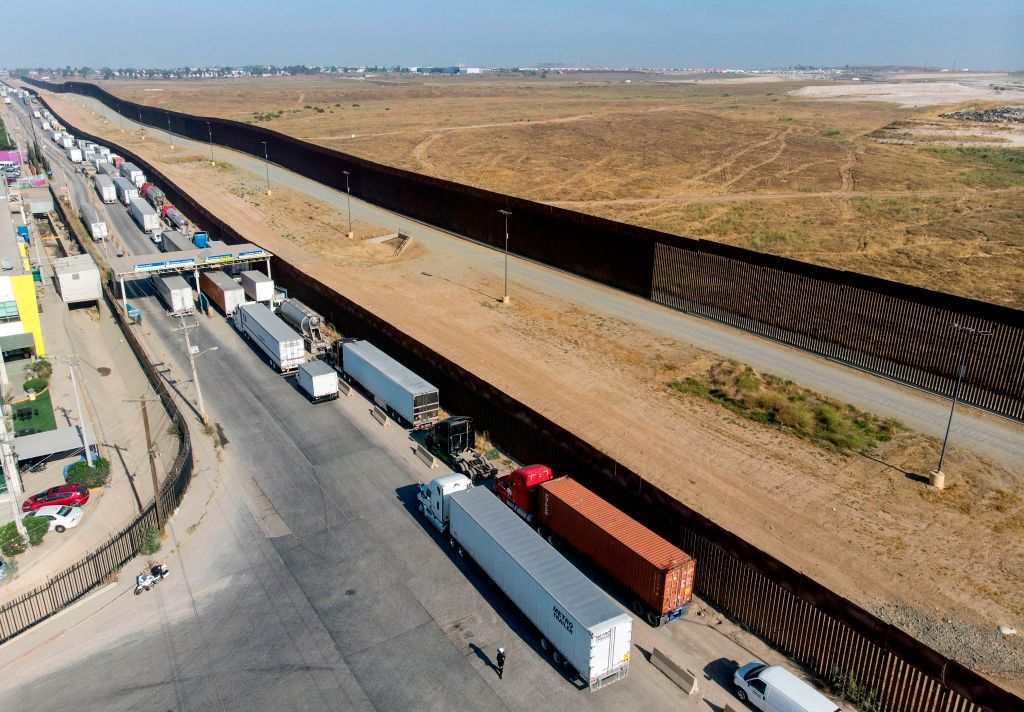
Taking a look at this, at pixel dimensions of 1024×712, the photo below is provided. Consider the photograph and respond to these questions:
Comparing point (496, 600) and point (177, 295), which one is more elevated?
point (177, 295)

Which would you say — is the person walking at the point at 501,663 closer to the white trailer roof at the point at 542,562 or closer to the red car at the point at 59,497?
the white trailer roof at the point at 542,562

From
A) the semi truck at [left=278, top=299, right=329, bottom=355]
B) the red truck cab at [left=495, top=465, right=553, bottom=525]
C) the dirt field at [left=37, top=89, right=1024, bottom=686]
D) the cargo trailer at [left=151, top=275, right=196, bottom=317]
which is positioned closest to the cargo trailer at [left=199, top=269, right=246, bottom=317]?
the cargo trailer at [left=151, top=275, right=196, bottom=317]

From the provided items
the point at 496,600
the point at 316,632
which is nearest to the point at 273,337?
the point at 316,632

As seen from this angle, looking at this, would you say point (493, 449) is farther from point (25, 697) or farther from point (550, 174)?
point (550, 174)

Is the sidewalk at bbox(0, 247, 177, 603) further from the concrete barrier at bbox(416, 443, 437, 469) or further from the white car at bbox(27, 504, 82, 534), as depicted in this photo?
the concrete barrier at bbox(416, 443, 437, 469)

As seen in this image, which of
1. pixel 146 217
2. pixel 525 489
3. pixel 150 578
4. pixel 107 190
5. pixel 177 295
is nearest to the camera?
pixel 150 578

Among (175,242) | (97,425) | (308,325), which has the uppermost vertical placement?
(175,242)

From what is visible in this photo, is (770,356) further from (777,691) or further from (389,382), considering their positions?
(777,691)

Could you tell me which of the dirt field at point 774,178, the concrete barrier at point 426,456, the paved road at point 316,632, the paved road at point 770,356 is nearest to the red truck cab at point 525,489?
the paved road at point 316,632
